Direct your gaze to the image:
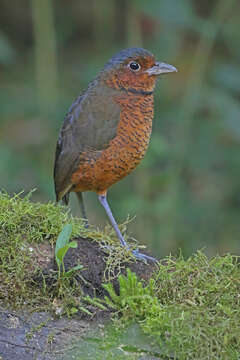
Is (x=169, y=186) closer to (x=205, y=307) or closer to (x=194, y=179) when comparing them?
(x=194, y=179)

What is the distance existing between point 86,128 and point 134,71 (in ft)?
1.80

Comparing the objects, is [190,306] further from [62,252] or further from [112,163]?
[112,163]

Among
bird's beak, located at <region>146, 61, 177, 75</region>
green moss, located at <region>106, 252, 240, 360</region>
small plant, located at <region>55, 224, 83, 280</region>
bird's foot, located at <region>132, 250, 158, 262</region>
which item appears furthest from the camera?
bird's beak, located at <region>146, 61, 177, 75</region>

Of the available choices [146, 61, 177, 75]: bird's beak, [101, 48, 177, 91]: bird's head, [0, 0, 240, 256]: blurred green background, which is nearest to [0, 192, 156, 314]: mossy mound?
[101, 48, 177, 91]: bird's head

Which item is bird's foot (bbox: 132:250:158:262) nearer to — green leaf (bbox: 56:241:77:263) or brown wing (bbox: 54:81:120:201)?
green leaf (bbox: 56:241:77:263)

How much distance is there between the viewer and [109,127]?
14.3 ft

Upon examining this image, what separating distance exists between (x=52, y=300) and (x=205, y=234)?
450cm

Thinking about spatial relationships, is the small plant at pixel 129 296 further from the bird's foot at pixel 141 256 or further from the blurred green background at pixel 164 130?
the blurred green background at pixel 164 130

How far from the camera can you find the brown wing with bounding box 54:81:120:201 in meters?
4.36

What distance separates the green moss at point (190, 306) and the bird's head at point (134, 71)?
1577mm

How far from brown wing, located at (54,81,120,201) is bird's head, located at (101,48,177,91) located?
0.10 m

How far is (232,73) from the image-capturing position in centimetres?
659

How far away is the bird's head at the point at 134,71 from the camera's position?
4.55 meters

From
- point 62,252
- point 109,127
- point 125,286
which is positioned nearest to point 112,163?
point 109,127
